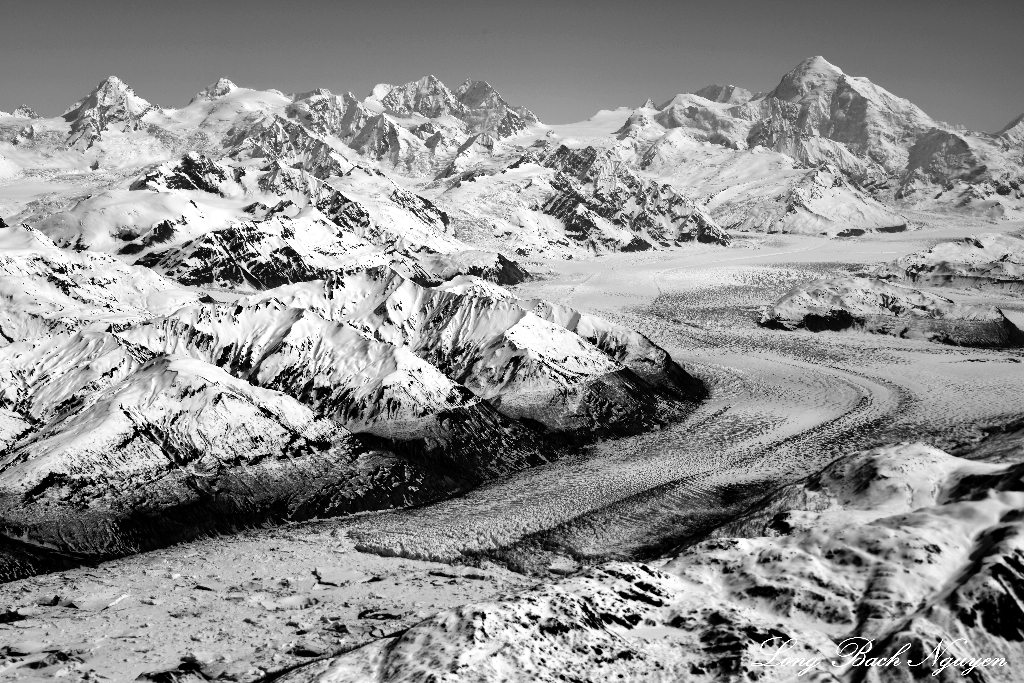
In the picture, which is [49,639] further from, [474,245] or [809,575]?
[474,245]

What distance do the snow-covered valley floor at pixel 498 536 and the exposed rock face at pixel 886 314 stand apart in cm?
733

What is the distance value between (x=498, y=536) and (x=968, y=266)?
11606 centimetres

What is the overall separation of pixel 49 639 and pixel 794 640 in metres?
22.8

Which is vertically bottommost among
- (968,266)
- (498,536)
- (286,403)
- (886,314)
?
(498,536)

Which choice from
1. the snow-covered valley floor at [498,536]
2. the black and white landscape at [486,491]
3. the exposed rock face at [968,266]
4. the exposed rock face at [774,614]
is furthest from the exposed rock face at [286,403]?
the exposed rock face at [968,266]

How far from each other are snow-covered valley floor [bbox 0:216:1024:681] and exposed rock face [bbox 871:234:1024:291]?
52767mm

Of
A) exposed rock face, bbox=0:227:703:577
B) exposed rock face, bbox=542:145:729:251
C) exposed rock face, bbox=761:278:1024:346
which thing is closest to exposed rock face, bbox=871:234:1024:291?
exposed rock face, bbox=761:278:1024:346

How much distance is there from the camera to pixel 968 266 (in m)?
124

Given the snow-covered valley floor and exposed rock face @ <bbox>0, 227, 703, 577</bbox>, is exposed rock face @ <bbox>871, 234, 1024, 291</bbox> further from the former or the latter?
exposed rock face @ <bbox>0, 227, 703, 577</bbox>

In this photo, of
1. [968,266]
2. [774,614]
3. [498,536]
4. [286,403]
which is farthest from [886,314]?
[774,614]

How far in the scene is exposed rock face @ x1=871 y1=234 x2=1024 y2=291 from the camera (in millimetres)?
116875

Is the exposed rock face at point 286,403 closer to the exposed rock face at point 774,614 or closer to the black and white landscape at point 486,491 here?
the black and white landscape at point 486,491

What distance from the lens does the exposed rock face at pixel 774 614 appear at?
21297 millimetres

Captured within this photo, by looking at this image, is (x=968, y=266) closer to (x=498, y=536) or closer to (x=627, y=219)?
(x=627, y=219)
